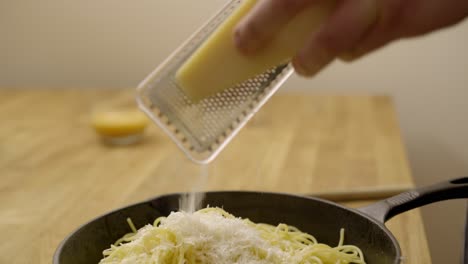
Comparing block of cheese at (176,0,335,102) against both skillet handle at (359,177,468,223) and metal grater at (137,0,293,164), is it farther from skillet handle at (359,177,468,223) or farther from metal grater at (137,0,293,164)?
skillet handle at (359,177,468,223)

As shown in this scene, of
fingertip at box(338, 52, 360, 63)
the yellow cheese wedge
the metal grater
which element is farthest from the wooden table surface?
fingertip at box(338, 52, 360, 63)

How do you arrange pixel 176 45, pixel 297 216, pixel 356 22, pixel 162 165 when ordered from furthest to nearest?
pixel 176 45 → pixel 162 165 → pixel 297 216 → pixel 356 22

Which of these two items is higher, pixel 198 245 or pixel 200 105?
pixel 200 105

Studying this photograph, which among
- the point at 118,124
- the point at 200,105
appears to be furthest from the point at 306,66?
the point at 118,124

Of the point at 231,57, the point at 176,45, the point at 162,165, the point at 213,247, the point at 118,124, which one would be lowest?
the point at 213,247

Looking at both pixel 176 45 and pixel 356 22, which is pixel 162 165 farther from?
pixel 176 45

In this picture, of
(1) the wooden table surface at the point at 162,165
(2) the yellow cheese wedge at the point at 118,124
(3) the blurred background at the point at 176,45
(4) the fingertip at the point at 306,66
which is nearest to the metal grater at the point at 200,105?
(4) the fingertip at the point at 306,66

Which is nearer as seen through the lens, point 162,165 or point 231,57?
point 231,57
